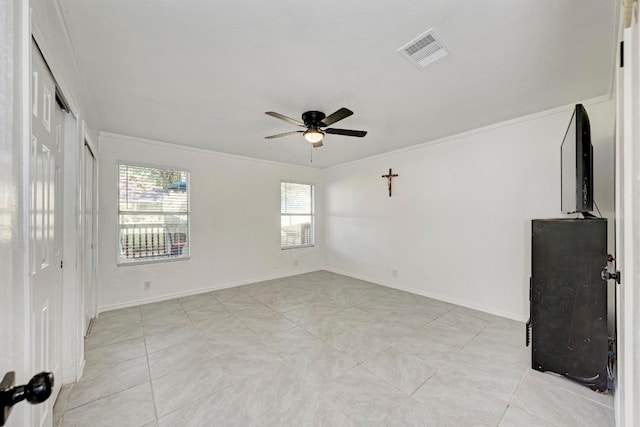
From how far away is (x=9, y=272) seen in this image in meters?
0.67

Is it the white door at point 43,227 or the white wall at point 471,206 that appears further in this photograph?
the white wall at point 471,206

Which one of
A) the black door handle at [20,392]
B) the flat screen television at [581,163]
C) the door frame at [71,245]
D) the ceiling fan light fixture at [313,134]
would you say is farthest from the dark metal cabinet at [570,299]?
the door frame at [71,245]

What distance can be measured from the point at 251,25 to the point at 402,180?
3.45 m

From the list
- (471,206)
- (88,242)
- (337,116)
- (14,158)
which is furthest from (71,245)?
(471,206)

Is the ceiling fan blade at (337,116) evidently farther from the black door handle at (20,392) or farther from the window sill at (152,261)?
the window sill at (152,261)

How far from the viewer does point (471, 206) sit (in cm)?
364

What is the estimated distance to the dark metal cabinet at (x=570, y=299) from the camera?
1983 millimetres

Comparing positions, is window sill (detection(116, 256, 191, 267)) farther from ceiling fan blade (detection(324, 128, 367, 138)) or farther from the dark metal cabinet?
the dark metal cabinet

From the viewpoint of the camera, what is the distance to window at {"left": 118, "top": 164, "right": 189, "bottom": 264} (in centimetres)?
379

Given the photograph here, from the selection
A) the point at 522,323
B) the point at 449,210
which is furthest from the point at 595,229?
the point at 449,210

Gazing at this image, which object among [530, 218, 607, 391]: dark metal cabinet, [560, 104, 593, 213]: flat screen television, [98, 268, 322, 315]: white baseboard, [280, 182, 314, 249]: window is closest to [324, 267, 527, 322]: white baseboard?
[530, 218, 607, 391]: dark metal cabinet

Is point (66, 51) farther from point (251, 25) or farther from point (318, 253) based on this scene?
point (318, 253)

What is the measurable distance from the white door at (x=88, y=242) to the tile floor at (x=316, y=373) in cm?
22

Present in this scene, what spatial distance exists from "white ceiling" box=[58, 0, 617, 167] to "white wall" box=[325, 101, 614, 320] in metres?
0.36
